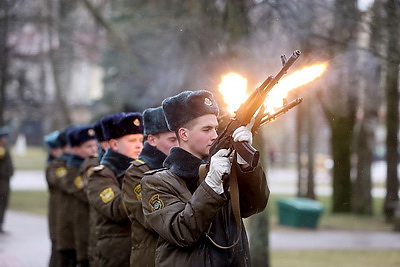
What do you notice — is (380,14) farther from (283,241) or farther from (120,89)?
(120,89)

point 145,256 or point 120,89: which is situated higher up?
point 120,89

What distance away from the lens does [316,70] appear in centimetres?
468

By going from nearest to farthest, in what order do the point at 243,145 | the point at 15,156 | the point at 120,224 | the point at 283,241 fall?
the point at 243,145
the point at 120,224
the point at 283,241
the point at 15,156

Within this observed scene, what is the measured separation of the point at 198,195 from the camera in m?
4.06

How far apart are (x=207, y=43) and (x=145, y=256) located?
5695 mm

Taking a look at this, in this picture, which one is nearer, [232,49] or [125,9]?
[232,49]

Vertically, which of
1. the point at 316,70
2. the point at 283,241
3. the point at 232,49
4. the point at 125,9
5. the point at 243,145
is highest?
the point at 125,9

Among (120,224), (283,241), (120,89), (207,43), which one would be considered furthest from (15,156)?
(120,224)

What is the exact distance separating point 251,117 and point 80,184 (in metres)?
4.61

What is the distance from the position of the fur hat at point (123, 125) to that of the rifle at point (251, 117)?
2399 millimetres

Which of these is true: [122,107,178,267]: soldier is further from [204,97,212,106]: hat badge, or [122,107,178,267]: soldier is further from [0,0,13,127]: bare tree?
[0,0,13,127]: bare tree

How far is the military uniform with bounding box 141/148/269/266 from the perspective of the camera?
4.06 metres

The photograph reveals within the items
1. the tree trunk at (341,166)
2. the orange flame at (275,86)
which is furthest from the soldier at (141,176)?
the tree trunk at (341,166)

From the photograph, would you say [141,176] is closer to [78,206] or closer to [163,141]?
[163,141]
